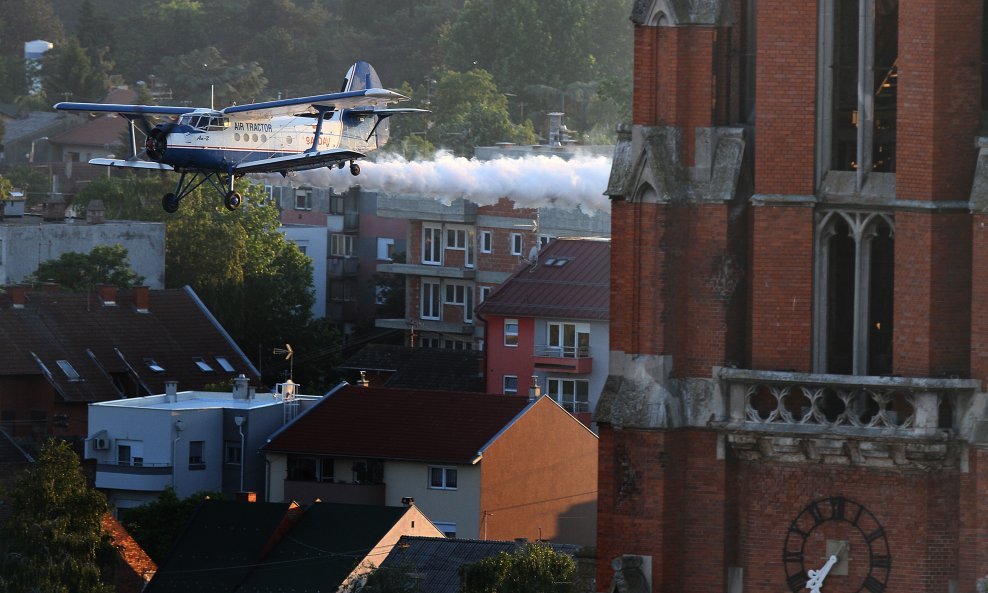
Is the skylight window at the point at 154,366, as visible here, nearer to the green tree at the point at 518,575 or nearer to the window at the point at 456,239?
the window at the point at 456,239

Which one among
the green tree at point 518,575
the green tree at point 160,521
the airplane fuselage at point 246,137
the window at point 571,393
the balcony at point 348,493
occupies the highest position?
the airplane fuselage at point 246,137

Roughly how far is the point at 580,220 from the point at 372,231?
22866 mm

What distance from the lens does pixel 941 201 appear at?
30812mm

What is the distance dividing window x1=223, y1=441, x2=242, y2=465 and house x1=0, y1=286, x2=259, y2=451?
6691 millimetres

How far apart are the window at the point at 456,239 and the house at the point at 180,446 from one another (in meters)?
34.3

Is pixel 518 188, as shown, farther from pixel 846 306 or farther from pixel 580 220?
pixel 846 306

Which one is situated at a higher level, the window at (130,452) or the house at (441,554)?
the window at (130,452)

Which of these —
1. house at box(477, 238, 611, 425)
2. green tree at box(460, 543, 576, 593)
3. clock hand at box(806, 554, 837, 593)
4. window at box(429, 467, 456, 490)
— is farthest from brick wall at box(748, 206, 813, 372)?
house at box(477, 238, 611, 425)

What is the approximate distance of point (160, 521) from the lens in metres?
72.6

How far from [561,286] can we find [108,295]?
17377 millimetres

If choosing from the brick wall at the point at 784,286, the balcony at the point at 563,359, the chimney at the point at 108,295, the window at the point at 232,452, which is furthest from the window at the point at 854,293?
the chimney at the point at 108,295

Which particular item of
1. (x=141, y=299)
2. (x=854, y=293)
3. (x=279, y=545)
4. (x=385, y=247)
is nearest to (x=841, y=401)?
(x=854, y=293)

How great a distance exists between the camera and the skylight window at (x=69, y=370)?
94.8 m

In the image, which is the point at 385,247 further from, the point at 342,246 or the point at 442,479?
the point at 442,479
